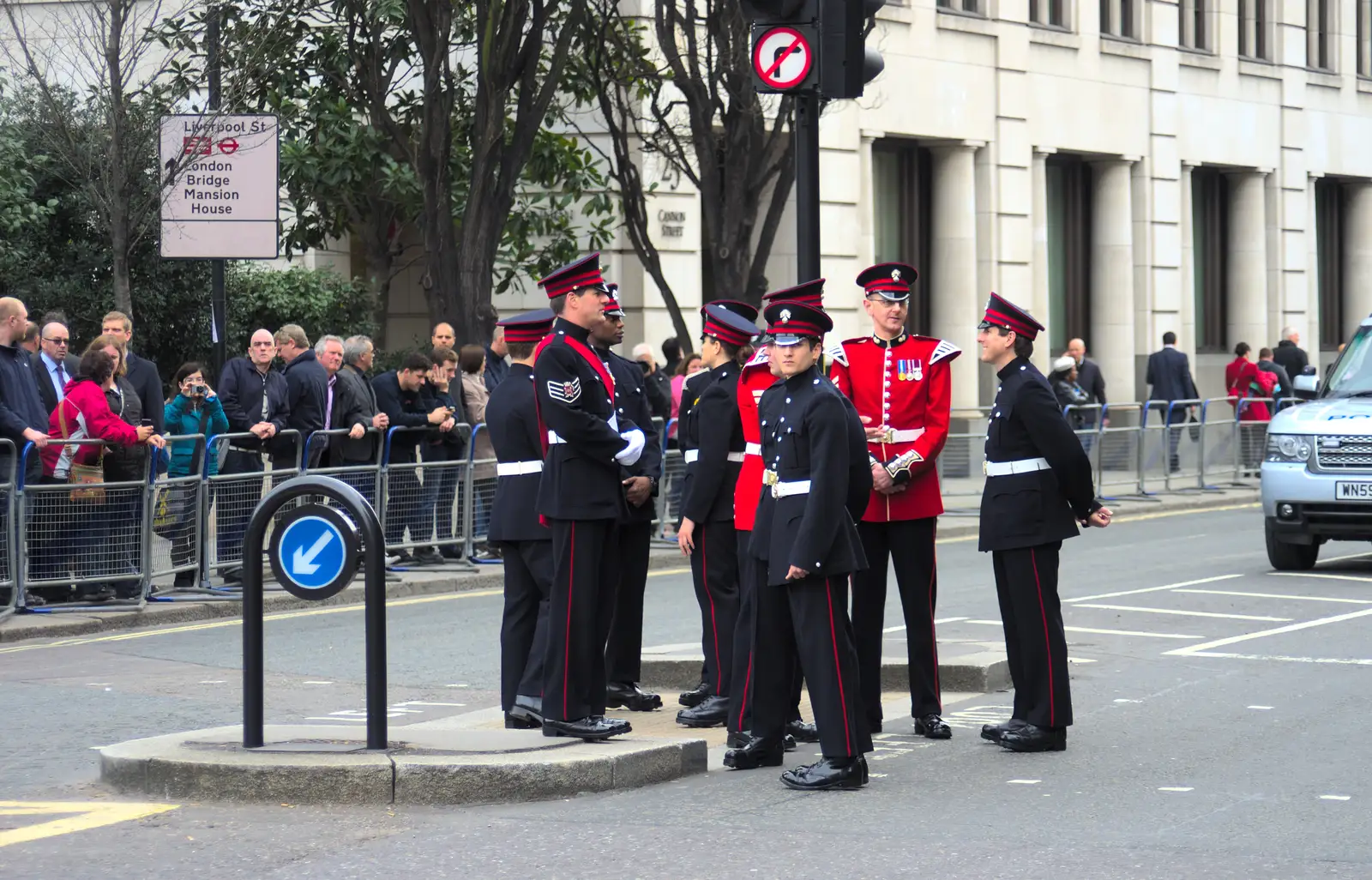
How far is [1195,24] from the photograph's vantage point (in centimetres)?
3709

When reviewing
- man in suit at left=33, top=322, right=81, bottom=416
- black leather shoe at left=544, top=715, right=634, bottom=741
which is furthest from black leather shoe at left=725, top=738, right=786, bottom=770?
man in suit at left=33, top=322, right=81, bottom=416

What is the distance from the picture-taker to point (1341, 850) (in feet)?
23.2

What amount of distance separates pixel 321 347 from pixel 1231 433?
47.7 feet

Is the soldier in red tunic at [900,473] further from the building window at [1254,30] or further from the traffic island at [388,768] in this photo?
the building window at [1254,30]

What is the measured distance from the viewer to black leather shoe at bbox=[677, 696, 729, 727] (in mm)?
9727

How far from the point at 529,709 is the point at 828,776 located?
1.67 metres

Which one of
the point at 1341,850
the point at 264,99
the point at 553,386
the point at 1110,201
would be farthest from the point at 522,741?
the point at 1110,201

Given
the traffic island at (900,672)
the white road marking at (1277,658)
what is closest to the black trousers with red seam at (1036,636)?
the traffic island at (900,672)

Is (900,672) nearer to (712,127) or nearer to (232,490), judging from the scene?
(232,490)

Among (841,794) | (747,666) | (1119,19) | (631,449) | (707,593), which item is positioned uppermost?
(1119,19)

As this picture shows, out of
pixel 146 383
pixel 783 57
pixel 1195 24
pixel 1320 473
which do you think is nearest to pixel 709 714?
pixel 783 57

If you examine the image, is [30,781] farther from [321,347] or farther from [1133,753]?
[321,347]

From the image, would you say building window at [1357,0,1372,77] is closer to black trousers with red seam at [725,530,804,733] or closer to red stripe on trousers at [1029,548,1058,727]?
red stripe on trousers at [1029,548,1058,727]

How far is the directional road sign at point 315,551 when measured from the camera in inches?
320
